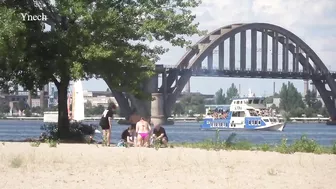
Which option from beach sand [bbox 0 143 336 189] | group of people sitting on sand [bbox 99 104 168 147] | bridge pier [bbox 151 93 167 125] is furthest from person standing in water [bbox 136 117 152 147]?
bridge pier [bbox 151 93 167 125]

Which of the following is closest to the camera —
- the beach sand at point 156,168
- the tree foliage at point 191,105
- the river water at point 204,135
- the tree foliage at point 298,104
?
the beach sand at point 156,168

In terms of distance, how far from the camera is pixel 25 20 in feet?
65.1

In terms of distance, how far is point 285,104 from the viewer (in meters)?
136

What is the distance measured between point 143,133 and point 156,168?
4774mm

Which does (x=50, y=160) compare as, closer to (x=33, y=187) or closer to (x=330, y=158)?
(x=33, y=187)

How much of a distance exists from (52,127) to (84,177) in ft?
32.2

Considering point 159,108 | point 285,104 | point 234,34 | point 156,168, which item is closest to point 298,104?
point 285,104

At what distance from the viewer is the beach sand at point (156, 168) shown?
1159 centimetres

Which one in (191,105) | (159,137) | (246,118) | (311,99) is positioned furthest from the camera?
(311,99)

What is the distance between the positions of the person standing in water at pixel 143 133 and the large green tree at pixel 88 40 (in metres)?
1.97

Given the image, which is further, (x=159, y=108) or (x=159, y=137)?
(x=159, y=108)

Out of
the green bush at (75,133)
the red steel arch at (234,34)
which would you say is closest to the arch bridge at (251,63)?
the red steel arch at (234,34)

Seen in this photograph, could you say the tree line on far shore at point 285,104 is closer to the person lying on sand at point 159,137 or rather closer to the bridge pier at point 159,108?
the bridge pier at point 159,108

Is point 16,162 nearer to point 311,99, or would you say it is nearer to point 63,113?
point 63,113
